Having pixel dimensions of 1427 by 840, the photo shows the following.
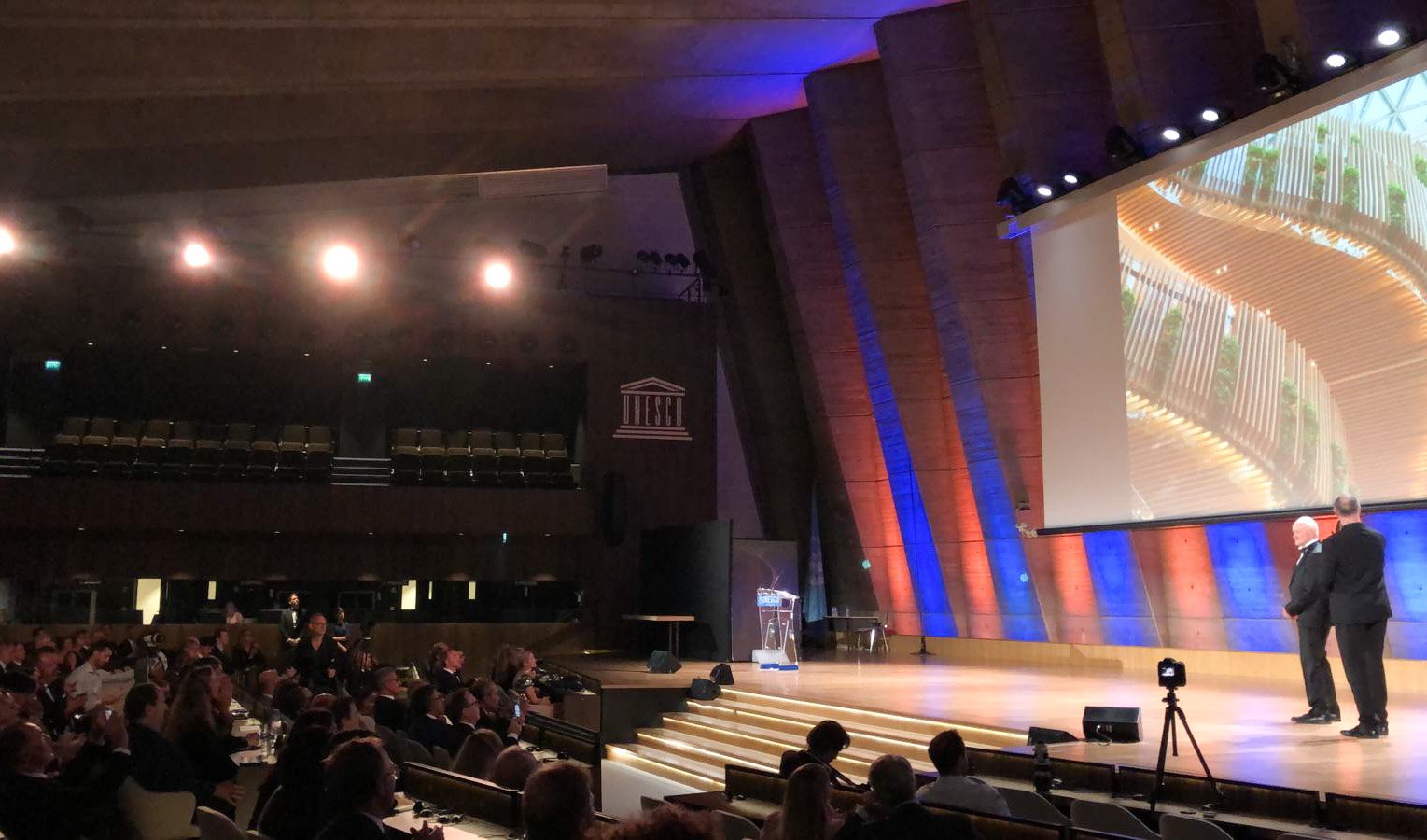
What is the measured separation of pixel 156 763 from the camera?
4953 millimetres

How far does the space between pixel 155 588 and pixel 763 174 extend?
11.1 meters

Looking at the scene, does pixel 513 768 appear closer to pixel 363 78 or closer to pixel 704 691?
pixel 704 691

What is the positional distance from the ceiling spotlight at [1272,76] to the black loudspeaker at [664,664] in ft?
26.9

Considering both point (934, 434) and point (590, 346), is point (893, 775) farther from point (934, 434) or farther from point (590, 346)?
point (590, 346)

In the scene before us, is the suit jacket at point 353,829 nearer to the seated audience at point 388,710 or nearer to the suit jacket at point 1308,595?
the seated audience at point 388,710

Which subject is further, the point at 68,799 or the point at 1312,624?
the point at 1312,624

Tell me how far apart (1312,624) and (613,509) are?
1280 centimetres

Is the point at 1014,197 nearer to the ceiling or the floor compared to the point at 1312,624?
nearer to the ceiling

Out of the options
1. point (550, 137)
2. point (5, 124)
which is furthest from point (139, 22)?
point (550, 137)

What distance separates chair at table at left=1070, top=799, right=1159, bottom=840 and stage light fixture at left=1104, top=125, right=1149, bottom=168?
9.25m

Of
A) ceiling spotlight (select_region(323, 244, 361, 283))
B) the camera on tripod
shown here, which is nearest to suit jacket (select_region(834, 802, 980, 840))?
the camera on tripod

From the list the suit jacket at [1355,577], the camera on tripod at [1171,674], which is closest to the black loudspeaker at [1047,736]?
the camera on tripod at [1171,674]

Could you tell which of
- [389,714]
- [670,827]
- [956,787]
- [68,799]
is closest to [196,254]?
[389,714]

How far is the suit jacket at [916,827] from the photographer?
126 inches
